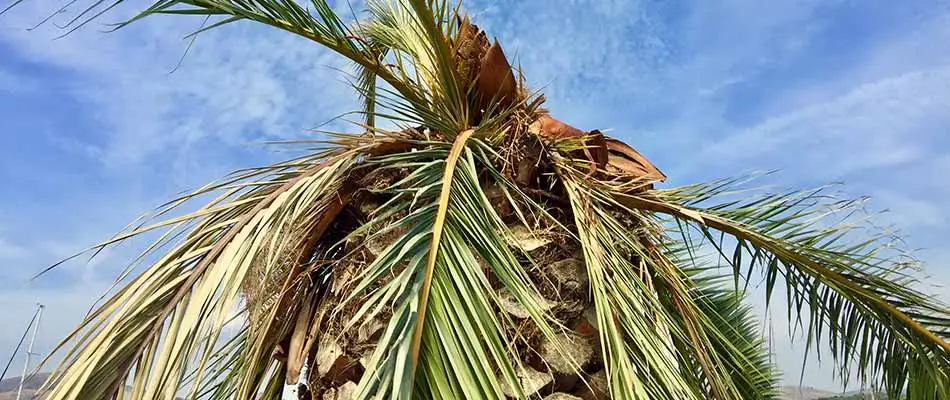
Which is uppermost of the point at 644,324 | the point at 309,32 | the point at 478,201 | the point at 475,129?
the point at 309,32

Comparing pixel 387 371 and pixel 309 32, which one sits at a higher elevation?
pixel 309 32

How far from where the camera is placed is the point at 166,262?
2.04m

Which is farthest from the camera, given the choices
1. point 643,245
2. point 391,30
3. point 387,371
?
point 391,30

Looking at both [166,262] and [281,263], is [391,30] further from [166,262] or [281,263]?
[166,262]

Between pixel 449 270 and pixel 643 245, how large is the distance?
3.53ft

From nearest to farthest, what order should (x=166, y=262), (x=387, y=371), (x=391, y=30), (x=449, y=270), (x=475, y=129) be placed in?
(x=387, y=371), (x=449, y=270), (x=166, y=262), (x=475, y=129), (x=391, y=30)

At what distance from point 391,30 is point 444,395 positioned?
7.02 ft

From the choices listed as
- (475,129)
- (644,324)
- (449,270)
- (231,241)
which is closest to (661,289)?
(644,324)

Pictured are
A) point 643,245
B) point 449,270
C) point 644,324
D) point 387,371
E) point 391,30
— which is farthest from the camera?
point 391,30

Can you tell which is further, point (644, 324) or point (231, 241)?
point (644, 324)

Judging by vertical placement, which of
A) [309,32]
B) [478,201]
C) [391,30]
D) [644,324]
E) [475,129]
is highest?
[391,30]

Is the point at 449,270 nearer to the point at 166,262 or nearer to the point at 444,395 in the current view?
the point at 444,395

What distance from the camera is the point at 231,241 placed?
206cm

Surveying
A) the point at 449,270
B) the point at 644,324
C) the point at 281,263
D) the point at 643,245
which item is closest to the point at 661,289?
the point at 643,245
